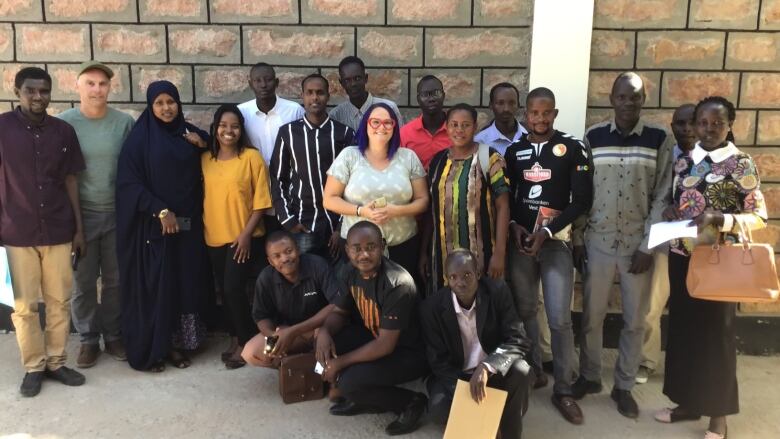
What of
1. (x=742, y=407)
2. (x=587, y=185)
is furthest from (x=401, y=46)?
(x=742, y=407)

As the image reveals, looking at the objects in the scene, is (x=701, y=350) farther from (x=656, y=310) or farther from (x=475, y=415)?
(x=475, y=415)

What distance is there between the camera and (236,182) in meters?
3.89

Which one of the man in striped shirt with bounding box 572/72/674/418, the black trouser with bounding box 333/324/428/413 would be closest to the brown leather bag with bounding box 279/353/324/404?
the black trouser with bounding box 333/324/428/413

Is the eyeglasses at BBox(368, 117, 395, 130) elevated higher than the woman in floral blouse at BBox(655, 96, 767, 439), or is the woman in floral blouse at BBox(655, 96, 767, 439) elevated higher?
the eyeglasses at BBox(368, 117, 395, 130)

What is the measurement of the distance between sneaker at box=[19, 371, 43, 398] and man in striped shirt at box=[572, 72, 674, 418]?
333 cm

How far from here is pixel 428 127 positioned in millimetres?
3951

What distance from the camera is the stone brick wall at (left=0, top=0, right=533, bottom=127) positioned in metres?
4.39

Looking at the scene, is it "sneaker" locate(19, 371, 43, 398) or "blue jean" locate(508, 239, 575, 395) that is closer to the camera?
"blue jean" locate(508, 239, 575, 395)

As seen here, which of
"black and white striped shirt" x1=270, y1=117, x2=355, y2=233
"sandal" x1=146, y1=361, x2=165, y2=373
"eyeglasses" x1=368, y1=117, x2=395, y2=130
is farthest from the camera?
"sandal" x1=146, y1=361, x2=165, y2=373

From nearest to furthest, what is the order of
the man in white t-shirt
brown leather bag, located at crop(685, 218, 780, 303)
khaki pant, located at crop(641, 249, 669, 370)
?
1. brown leather bag, located at crop(685, 218, 780, 303)
2. khaki pant, located at crop(641, 249, 669, 370)
3. the man in white t-shirt

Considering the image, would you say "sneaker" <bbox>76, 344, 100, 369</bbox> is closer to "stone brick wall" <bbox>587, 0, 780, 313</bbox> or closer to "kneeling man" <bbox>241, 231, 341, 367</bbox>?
"kneeling man" <bbox>241, 231, 341, 367</bbox>

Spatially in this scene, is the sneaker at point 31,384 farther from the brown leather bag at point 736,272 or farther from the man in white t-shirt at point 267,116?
the brown leather bag at point 736,272

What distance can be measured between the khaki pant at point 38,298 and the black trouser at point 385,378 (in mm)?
1894

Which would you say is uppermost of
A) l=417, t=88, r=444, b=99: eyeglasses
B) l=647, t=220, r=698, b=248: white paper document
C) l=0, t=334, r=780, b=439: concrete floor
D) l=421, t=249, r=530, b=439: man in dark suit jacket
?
l=417, t=88, r=444, b=99: eyeglasses
